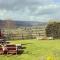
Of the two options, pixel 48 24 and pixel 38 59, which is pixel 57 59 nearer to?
pixel 38 59

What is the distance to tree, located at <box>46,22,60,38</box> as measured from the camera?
113 ft

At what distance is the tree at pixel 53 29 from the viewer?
113 feet

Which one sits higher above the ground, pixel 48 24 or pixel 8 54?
pixel 48 24

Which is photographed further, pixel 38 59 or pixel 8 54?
pixel 8 54

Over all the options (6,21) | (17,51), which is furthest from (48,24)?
(6,21)

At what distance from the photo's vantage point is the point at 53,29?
3472 cm

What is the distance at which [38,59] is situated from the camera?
16969 mm

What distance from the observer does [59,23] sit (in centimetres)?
3491

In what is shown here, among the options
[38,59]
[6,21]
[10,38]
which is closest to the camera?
[38,59]

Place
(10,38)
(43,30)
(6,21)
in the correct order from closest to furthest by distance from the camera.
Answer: (10,38), (43,30), (6,21)

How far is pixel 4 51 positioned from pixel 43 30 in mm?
16747

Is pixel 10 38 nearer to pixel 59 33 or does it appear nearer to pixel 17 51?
pixel 59 33

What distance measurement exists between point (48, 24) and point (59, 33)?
75.9 inches

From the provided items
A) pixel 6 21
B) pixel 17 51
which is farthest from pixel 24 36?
pixel 6 21
